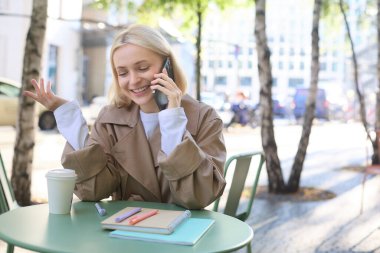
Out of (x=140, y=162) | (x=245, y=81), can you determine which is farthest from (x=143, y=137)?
(x=245, y=81)

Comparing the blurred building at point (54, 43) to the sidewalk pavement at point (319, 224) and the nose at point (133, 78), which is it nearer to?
the sidewalk pavement at point (319, 224)

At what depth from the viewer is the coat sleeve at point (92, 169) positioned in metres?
2.19

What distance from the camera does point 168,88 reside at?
7.06ft

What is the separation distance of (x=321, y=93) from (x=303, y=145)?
2249 centimetres

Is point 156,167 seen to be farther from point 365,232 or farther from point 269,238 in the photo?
point 365,232

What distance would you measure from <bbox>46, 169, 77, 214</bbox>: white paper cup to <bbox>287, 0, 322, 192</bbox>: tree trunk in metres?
5.40

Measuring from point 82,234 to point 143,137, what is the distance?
701 mm

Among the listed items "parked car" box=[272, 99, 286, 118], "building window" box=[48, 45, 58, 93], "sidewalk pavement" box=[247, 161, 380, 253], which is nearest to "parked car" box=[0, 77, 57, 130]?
"sidewalk pavement" box=[247, 161, 380, 253]

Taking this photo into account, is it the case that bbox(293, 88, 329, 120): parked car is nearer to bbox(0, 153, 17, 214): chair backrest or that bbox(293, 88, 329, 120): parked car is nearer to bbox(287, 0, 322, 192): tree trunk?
bbox(287, 0, 322, 192): tree trunk

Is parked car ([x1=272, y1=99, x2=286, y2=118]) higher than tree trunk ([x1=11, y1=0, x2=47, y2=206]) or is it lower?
lower

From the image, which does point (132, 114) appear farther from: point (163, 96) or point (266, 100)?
point (266, 100)

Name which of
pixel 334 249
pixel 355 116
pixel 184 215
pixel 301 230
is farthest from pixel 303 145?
pixel 355 116

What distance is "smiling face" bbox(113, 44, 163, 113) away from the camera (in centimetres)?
224

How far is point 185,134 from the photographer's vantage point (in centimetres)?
210
